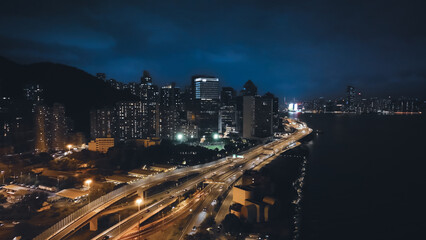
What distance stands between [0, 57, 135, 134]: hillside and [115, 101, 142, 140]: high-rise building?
382cm

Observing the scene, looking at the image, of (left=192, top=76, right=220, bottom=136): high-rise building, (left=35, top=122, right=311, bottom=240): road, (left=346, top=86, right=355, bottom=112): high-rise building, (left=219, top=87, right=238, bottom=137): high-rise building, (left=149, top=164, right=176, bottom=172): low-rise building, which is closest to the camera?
(left=35, top=122, right=311, bottom=240): road

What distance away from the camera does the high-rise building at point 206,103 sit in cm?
2628

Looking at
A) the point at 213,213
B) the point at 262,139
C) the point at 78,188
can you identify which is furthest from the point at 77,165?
the point at 262,139

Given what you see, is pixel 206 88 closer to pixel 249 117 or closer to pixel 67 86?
pixel 249 117

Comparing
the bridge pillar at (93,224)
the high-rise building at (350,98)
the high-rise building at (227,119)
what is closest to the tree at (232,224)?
the bridge pillar at (93,224)

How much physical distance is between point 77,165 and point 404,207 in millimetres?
12977

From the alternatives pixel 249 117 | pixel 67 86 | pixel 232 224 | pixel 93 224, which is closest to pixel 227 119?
pixel 249 117

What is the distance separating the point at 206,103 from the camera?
29.5 meters

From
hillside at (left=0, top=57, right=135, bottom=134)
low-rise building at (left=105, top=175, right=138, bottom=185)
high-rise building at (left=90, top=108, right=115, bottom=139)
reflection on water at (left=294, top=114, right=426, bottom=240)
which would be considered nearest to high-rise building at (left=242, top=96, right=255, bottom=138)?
reflection on water at (left=294, top=114, right=426, bottom=240)

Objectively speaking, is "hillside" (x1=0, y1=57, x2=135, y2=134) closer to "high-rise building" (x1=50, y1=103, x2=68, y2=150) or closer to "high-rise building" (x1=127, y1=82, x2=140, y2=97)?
"high-rise building" (x1=127, y1=82, x2=140, y2=97)

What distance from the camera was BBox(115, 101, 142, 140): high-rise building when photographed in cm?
1988

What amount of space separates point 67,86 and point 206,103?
42.7 ft

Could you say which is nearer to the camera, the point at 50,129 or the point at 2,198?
the point at 2,198

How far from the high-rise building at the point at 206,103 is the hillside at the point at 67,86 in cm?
678
